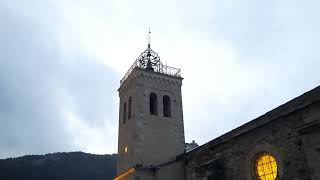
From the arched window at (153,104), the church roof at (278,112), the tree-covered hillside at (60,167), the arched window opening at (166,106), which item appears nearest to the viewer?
the church roof at (278,112)

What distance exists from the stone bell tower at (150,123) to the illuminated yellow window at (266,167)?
6.33m

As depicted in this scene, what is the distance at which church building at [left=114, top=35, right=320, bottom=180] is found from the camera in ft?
39.3

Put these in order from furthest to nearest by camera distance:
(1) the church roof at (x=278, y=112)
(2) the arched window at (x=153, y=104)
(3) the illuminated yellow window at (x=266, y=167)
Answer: (2) the arched window at (x=153, y=104), (3) the illuminated yellow window at (x=266, y=167), (1) the church roof at (x=278, y=112)

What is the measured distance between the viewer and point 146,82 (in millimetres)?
23172

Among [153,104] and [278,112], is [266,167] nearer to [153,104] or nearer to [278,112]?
[278,112]

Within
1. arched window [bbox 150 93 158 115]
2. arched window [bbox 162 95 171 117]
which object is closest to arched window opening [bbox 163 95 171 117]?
arched window [bbox 162 95 171 117]

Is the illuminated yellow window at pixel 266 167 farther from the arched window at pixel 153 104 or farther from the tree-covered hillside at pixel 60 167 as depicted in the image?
the tree-covered hillside at pixel 60 167

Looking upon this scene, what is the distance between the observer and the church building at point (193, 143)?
Answer: 12.0 m

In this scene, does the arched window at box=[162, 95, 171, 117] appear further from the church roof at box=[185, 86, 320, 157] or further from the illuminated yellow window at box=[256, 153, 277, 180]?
the illuminated yellow window at box=[256, 153, 277, 180]

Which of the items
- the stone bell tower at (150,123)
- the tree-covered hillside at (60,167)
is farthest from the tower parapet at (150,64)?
the tree-covered hillside at (60,167)

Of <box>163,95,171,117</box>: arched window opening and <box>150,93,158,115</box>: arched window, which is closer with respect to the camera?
<box>150,93,158,115</box>: arched window

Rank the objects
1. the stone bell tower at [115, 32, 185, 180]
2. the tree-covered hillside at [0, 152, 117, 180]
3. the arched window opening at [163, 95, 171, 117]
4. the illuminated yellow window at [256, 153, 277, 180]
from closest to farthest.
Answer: the illuminated yellow window at [256, 153, 277, 180] < the stone bell tower at [115, 32, 185, 180] < the arched window opening at [163, 95, 171, 117] < the tree-covered hillside at [0, 152, 117, 180]

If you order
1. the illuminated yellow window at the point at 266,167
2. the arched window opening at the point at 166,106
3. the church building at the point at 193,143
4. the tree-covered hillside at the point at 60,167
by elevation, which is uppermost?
the tree-covered hillside at the point at 60,167

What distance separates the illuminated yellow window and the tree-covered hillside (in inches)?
2130
